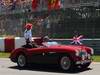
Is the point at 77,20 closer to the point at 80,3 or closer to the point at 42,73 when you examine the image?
the point at 80,3

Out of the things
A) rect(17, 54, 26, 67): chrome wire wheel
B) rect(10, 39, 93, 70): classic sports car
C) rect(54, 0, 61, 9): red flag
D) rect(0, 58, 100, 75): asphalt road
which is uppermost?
rect(54, 0, 61, 9): red flag

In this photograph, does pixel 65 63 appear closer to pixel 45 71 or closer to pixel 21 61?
pixel 45 71

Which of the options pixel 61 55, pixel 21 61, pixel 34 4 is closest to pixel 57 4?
Result: pixel 34 4

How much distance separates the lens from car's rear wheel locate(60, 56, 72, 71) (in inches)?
529

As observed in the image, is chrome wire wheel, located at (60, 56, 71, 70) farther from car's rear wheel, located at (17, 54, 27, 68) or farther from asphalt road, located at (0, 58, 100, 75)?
car's rear wheel, located at (17, 54, 27, 68)

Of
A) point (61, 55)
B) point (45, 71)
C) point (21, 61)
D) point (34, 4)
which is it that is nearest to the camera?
point (61, 55)

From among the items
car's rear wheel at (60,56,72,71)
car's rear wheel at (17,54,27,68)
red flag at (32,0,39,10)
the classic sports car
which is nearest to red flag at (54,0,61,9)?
red flag at (32,0,39,10)

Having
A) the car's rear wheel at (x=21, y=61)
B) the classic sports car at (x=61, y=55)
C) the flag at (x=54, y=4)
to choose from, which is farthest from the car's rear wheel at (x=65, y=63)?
the flag at (x=54, y=4)

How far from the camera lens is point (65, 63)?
13516 mm

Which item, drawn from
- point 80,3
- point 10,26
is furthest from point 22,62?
point 10,26

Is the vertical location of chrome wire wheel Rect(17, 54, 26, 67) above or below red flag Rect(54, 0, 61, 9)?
below

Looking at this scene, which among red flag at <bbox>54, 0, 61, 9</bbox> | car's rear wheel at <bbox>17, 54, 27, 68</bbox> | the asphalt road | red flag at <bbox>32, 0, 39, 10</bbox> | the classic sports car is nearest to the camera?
the asphalt road

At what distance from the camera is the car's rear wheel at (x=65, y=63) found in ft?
44.1

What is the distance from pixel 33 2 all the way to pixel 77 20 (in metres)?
8.57
